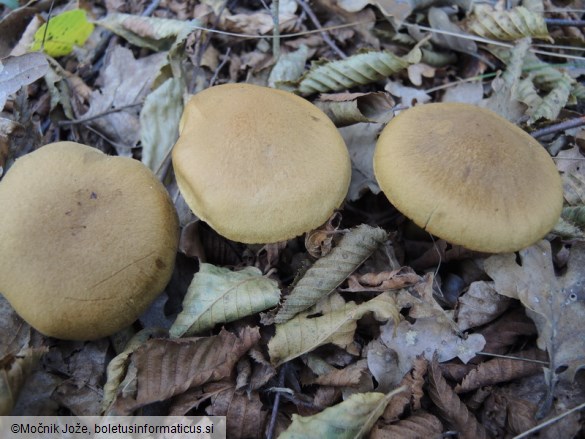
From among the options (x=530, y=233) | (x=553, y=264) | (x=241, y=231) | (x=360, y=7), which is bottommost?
(x=553, y=264)

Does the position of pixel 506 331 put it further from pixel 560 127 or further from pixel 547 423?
pixel 560 127

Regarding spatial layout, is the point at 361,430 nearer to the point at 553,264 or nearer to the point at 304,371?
the point at 304,371

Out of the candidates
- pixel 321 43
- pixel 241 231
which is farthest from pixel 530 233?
pixel 321 43

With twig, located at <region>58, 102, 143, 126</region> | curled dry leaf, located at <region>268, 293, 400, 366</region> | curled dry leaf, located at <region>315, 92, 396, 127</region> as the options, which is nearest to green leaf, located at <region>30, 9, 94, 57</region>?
twig, located at <region>58, 102, 143, 126</region>

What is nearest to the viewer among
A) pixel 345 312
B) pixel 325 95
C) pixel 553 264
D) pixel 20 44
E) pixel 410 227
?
pixel 345 312

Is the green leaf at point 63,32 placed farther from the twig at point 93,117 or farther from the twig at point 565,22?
the twig at point 565,22

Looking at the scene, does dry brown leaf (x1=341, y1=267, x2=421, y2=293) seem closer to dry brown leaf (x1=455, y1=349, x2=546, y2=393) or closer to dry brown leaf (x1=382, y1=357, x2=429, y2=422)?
dry brown leaf (x1=382, y1=357, x2=429, y2=422)

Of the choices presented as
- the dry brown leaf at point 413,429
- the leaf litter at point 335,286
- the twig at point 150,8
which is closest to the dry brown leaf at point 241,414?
the leaf litter at point 335,286
